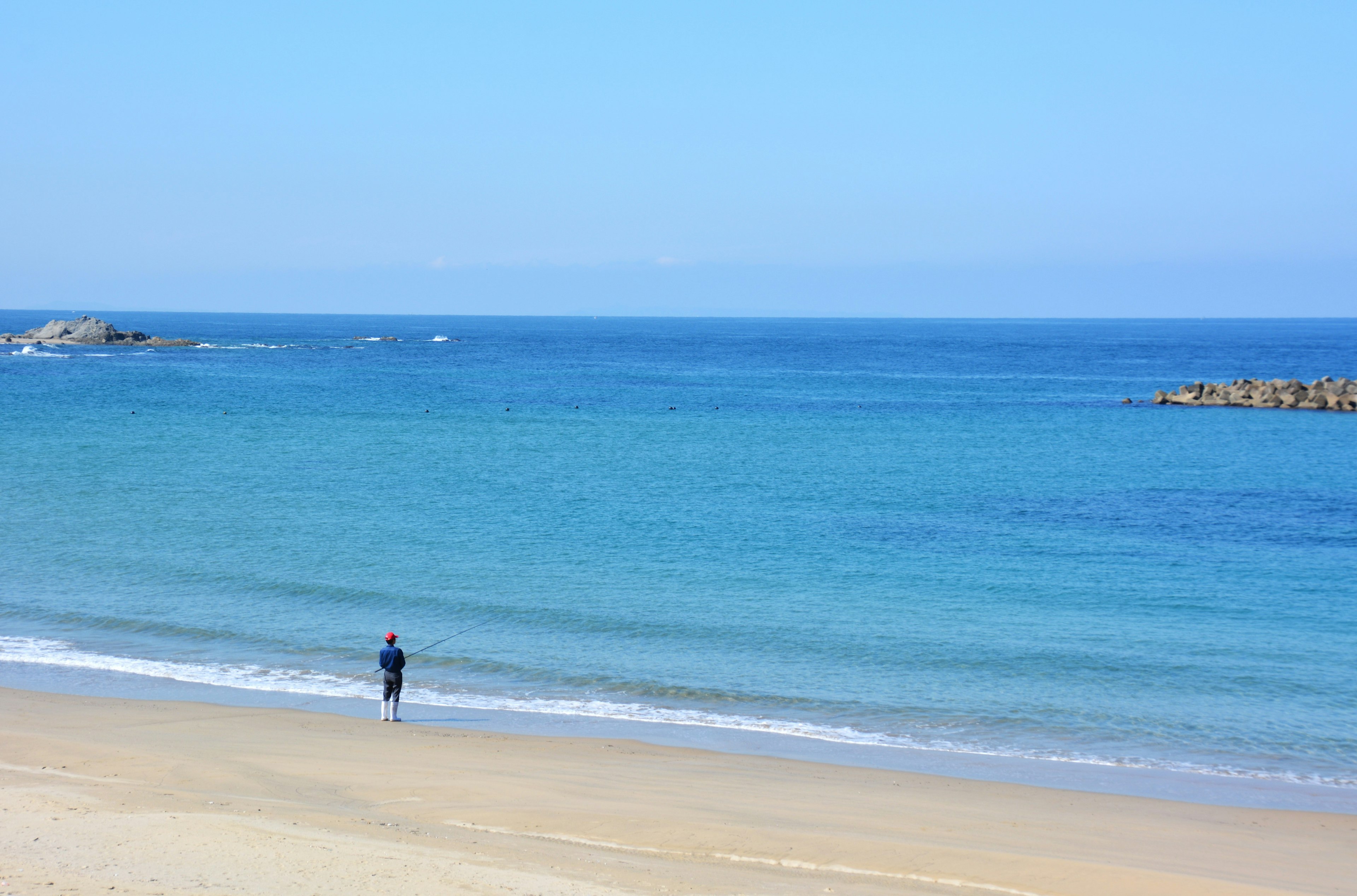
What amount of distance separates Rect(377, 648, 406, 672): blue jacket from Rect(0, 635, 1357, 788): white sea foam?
166 centimetres

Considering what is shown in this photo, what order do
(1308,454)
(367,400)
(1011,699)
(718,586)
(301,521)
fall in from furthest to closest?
(367,400)
(1308,454)
(301,521)
(718,586)
(1011,699)

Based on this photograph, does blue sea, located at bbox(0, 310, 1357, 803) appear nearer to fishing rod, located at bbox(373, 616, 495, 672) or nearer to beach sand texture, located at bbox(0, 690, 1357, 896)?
fishing rod, located at bbox(373, 616, 495, 672)

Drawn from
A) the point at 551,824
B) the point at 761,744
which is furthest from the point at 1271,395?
the point at 551,824

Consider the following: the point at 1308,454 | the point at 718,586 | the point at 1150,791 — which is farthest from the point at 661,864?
the point at 1308,454

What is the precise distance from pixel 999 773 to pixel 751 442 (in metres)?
38.3

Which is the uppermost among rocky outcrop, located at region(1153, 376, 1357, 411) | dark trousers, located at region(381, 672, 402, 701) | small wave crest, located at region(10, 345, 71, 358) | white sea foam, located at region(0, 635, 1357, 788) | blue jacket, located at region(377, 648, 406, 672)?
rocky outcrop, located at region(1153, 376, 1357, 411)

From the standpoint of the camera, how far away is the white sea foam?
14633 mm

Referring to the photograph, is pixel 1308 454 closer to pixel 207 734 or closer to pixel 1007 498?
pixel 1007 498

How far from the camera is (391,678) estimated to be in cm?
1574

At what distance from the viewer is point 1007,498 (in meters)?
36.2

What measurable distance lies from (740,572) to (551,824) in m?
14.3

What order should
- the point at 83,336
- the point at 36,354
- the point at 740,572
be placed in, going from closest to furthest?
the point at 740,572, the point at 36,354, the point at 83,336

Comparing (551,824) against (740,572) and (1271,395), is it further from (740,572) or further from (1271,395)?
(1271,395)

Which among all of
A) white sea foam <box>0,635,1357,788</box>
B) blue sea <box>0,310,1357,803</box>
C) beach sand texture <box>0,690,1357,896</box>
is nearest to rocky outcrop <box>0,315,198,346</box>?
blue sea <box>0,310,1357,803</box>
